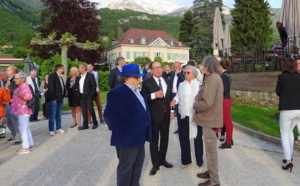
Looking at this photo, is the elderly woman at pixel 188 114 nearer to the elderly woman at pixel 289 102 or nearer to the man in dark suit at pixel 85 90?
the elderly woman at pixel 289 102

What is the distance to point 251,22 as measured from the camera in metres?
44.5

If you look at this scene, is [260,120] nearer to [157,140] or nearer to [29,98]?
[157,140]

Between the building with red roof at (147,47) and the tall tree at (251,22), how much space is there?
17468mm

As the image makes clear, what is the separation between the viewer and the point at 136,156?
3.15 meters

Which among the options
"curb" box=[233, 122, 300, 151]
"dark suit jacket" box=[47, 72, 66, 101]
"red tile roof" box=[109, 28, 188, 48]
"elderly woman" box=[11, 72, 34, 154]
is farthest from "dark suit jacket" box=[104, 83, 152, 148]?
"red tile roof" box=[109, 28, 188, 48]

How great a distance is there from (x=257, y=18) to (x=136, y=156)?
4784 cm

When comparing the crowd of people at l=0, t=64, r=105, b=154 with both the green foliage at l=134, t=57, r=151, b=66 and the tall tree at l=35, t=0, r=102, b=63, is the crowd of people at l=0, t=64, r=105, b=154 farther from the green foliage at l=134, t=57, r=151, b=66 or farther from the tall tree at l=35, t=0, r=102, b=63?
the green foliage at l=134, t=57, r=151, b=66

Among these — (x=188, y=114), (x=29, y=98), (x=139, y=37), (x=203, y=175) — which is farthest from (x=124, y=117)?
(x=139, y=37)

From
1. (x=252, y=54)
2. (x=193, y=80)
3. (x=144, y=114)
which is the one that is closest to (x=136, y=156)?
(x=144, y=114)

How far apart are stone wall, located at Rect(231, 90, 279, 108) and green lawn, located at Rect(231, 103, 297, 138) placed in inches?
11.7

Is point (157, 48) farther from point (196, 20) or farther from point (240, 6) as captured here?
point (240, 6)

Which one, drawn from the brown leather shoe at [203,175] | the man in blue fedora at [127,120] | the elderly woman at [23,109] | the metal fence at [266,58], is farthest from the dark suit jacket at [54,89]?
the metal fence at [266,58]

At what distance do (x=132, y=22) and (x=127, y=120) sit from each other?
503 feet

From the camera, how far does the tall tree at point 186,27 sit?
207ft
